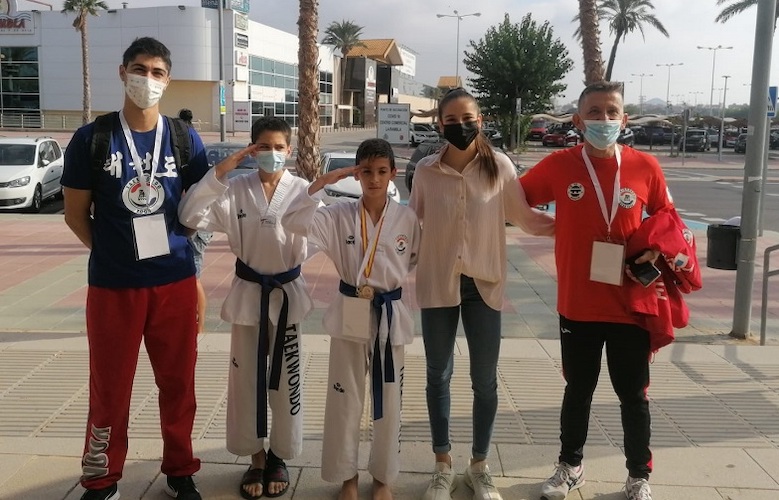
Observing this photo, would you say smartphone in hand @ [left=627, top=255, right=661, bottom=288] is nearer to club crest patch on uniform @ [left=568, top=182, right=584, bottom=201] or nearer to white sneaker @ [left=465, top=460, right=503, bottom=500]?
club crest patch on uniform @ [left=568, top=182, right=584, bottom=201]

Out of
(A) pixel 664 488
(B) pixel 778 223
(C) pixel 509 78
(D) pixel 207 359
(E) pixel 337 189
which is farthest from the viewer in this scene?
(C) pixel 509 78

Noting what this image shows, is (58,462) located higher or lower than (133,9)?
lower

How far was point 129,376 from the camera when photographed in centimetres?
322

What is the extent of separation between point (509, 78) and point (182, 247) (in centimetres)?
3499

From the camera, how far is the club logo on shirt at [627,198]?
3.23m

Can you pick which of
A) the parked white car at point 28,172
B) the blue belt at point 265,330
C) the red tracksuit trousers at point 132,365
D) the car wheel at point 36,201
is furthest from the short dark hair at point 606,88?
the car wheel at point 36,201

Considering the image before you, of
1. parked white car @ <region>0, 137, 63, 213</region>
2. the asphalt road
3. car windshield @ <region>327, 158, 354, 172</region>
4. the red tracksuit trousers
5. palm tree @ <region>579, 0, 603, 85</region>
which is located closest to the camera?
the red tracksuit trousers

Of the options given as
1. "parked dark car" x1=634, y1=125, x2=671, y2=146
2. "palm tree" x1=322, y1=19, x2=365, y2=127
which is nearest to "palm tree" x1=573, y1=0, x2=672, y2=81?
"parked dark car" x1=634, y1=125, x2=671, y2=146

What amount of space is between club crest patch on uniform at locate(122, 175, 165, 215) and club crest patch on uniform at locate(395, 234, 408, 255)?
1.07 metres

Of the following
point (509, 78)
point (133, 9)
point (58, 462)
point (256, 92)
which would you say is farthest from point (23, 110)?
point (58, 462)

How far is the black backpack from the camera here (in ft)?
9.79

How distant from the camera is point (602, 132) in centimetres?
327

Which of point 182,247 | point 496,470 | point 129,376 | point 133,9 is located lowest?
point 496,470

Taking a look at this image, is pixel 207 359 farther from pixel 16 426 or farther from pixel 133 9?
pixel 133 9
